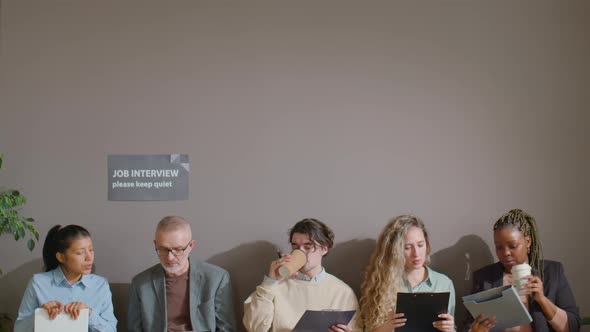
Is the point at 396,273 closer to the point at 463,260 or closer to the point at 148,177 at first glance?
the point at 463,260

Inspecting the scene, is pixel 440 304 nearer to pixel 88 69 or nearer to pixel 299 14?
pixel 299 14

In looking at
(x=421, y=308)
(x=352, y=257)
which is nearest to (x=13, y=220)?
(x=352, y=257)

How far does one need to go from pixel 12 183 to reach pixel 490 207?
9.74 feet

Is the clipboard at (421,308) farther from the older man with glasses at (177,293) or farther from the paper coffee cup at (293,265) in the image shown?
the older man with glasses at (177,293)

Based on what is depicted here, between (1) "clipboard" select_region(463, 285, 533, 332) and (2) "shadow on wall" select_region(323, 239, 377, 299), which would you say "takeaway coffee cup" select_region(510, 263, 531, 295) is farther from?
(2) "shadow on wall" select_region(323, 239, 377, 299)

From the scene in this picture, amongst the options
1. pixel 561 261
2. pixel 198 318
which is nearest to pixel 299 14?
pixel 198 318

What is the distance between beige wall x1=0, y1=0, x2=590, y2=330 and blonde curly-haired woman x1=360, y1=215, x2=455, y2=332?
0.90 ft

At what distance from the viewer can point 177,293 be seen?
3.37m

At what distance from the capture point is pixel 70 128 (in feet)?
12.1

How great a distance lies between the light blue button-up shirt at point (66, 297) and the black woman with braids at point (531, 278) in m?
2.00

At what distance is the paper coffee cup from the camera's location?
122 inches

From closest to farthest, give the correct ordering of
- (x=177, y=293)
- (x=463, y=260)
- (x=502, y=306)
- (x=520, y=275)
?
(x=502, y=306) < (x=520, y=275) < (x=177, y=293) < (x=463, y=260)

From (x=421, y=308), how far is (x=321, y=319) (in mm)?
498

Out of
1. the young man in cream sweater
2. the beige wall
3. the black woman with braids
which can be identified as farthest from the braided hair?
the young man in cream sweater
